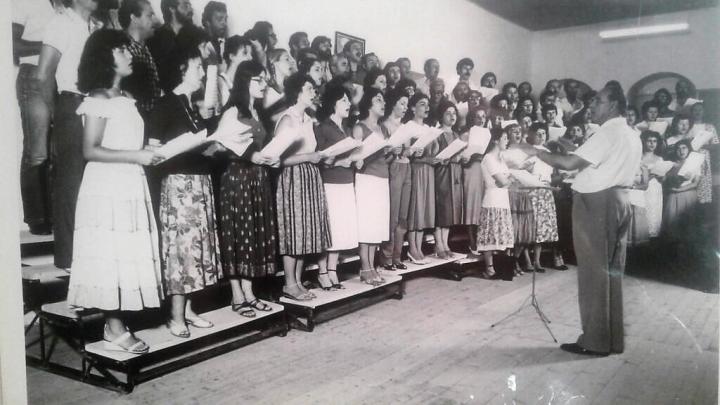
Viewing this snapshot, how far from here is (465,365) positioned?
2.36 metres

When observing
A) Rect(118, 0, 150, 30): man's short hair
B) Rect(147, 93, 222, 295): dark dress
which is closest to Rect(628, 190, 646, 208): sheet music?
Rect(147, 93, 222, 295): dark dress

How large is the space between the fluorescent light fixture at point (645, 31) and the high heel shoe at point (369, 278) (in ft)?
6.20

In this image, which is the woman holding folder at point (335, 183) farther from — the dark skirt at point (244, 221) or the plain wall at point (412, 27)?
the dark skirt at point (244, 221)

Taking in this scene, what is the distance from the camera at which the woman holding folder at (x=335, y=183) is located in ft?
10.2

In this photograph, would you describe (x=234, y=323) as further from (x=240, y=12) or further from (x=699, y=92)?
(x=699, y=92)

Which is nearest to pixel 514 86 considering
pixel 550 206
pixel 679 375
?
pixel 550 206

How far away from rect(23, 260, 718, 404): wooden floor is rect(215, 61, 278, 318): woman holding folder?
0.36 metres

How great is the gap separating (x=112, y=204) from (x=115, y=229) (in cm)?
10

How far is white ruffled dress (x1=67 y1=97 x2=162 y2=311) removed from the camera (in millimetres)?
1980

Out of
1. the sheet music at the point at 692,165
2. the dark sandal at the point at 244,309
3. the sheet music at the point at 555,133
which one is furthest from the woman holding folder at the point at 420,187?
the sheet music at the point at 692,165

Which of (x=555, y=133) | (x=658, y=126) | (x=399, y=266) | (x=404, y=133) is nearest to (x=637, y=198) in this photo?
(x=658, y=126)

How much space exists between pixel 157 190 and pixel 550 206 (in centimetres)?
196

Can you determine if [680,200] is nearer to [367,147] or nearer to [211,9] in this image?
[367,147]

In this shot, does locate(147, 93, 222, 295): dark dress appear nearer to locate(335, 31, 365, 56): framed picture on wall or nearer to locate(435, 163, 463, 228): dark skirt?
locate(335, 31, 365, 56): framed picture on wall
